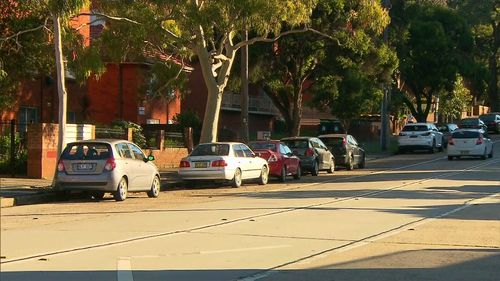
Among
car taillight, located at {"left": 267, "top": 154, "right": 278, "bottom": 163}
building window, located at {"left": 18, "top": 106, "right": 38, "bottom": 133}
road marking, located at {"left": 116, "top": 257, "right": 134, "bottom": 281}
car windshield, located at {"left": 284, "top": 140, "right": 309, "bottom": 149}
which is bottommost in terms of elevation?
road marking, located at {"left": 116, "top": 257, "right": 134, "bottom": 281}

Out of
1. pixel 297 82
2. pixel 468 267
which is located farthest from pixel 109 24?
pixel 468 267

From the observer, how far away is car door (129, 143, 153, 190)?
18.1m

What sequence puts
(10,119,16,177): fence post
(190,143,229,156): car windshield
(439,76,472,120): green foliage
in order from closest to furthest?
(190,143,229,156): car windshield
(10,119,16,177): fence post
(439,76,472,120): green foliage

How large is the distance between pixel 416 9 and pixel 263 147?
24.8 meters

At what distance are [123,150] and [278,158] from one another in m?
7.62

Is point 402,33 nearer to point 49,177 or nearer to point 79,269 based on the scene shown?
point 49,177

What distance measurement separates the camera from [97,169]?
1722 centimetres

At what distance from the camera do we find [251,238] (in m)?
11.3

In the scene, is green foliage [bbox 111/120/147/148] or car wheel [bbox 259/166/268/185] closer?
car wheel [bbox 259/166/268/185]

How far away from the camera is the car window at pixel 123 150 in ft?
58.3

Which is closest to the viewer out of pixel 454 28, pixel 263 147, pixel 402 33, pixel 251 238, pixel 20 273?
pixel 20 273

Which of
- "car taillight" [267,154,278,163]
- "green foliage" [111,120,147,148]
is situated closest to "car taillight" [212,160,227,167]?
"car taillight" [267,154,278,163]

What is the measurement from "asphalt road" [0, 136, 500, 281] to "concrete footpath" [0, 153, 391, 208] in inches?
29.2

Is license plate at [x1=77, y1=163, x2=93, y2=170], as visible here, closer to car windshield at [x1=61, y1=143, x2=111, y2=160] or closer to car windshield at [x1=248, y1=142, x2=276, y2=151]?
car windshield at [x1=61, y1=143, x2=111, y2=160]
